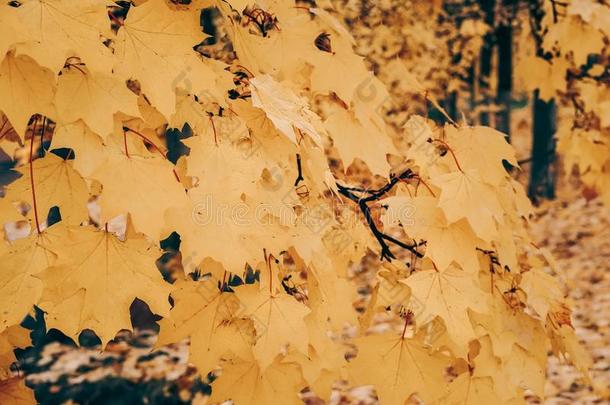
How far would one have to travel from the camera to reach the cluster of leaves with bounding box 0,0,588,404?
3.42ft

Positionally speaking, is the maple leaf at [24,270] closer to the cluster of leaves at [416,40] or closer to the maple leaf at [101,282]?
the maple leaf at [101,282]

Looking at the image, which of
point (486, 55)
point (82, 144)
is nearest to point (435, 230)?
point (82, 144)

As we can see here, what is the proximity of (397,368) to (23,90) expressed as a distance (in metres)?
1.14

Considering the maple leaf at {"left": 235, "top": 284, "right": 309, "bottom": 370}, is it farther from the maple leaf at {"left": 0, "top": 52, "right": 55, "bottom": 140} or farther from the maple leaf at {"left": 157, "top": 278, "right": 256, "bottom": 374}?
the maple leaf at {"left": 0, "top": 52, "right": 55, "bottom": 140}

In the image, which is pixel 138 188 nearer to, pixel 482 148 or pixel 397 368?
pixel 397 368

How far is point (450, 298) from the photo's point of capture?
138cm

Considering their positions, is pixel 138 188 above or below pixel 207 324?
above

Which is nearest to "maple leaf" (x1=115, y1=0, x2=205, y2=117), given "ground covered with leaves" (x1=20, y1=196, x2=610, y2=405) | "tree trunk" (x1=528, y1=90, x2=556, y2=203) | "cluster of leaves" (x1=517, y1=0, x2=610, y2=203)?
"cluster of leaves" (x1=517, y1=0, x2=610, y2=203)

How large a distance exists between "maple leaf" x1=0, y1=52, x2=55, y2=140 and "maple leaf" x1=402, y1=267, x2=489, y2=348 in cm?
91

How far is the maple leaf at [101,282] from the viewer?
44.3 inches

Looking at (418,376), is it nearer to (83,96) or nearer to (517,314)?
(517,314)

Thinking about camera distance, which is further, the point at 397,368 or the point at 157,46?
the point at 397,368

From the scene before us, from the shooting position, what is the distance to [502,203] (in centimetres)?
167

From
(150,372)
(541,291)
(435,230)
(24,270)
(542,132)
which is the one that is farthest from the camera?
(542,132)
